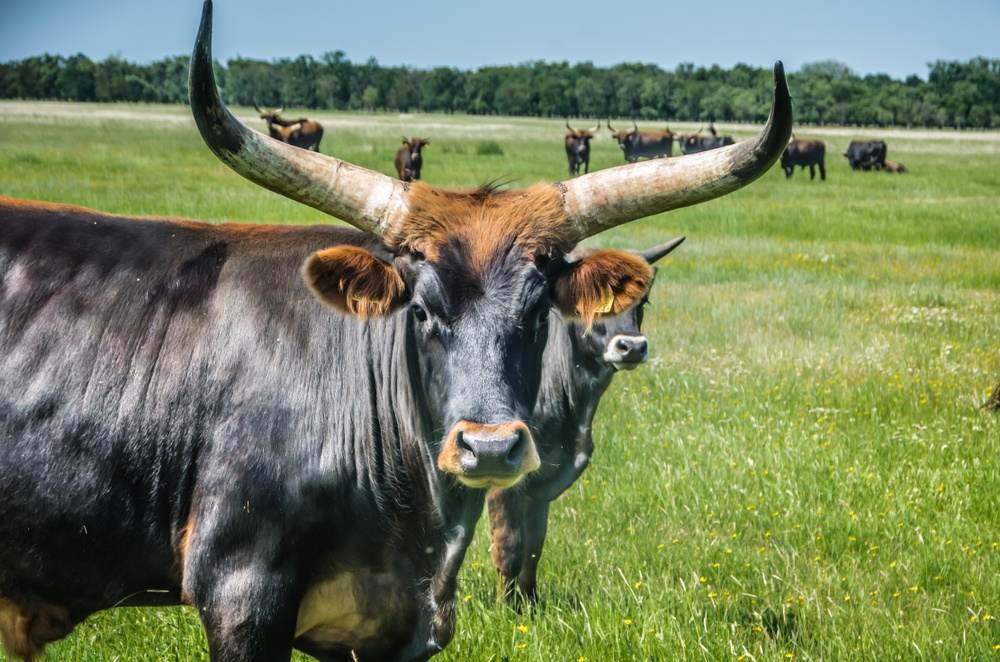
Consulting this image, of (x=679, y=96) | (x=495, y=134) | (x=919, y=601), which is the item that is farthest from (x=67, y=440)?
(x=679, y=96)

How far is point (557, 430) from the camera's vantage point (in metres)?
5.81

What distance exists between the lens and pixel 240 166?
3.40m

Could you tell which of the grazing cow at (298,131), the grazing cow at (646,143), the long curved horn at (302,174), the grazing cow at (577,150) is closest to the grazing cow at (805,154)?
the grazing cow at (646,143)

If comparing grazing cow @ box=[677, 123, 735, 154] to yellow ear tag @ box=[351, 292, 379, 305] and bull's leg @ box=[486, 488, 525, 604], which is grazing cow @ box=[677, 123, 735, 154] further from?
yellow ear tag @ box=[351, 292, 379, 305]

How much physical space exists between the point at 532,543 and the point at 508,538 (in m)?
0.16

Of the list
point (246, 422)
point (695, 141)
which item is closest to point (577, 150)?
point (695, 141)

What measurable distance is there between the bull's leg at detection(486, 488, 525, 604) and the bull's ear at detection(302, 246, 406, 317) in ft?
6.79

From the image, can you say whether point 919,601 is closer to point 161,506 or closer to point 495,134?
point 161,506

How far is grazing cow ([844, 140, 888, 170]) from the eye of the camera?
50.6 meters

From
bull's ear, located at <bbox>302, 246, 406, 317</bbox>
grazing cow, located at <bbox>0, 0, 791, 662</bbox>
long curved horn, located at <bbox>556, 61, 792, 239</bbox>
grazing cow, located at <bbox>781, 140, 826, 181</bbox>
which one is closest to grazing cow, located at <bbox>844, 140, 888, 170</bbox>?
grazing cow, located at <bbox>781, 140, 826, 181</bbox>

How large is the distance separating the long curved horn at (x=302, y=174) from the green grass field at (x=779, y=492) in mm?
2108

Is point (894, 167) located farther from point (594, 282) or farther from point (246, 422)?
point (246, 422)

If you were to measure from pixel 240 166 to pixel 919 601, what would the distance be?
3897 millimetres

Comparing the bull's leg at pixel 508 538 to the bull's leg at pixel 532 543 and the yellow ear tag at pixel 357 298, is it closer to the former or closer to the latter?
the bull's leg at pixel 532 543
